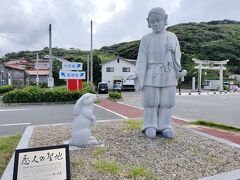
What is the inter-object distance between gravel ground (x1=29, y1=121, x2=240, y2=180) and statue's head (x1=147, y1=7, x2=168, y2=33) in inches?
89.9

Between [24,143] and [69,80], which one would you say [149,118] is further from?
[69,80]

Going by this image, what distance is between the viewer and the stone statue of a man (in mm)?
5738

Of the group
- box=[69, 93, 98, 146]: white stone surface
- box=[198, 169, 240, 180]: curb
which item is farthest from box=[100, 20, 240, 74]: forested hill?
box=[198, 169, 240, 180]: curb

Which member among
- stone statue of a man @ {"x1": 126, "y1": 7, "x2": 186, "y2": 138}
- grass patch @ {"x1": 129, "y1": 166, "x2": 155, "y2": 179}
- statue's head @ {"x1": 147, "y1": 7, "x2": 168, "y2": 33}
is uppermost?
statue's head @ {"x1": 147, "y1": 7, "x2": 168, "y2": 33}

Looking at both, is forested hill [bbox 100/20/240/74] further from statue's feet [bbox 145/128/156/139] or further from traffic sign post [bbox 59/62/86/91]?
statue's feet [bbox 145/128/156/139]

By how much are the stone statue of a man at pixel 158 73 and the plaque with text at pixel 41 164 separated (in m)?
2.88

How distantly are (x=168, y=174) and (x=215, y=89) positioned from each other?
40.2m

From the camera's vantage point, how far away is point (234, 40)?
69000 mm

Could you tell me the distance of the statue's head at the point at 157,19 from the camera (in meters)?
5.69

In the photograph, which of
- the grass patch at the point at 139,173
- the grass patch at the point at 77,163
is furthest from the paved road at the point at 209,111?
the grass patch at the point at 77,163

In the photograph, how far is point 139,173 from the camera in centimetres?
390

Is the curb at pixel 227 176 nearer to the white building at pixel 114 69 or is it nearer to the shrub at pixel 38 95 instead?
the shrub at pixel 38 95

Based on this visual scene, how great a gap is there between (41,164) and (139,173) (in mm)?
1435

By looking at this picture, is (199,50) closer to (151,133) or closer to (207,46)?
(207,46)
